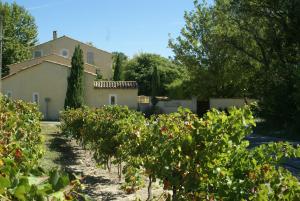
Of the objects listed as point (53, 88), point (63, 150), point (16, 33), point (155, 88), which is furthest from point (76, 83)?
point (16, 33)

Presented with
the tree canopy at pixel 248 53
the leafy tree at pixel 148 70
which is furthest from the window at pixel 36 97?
the leafy tree at pixel 148 70

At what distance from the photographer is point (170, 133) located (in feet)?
17.2

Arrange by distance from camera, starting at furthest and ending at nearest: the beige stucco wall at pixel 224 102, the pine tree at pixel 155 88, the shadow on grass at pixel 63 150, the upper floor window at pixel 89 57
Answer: the upper floor window at pixel 89 57 → the pine tree at pixel 155 88 → the beige stucco wall at pixel 224 102 → the shadow on grass at pixel 63 150

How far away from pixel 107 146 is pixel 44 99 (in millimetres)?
29783

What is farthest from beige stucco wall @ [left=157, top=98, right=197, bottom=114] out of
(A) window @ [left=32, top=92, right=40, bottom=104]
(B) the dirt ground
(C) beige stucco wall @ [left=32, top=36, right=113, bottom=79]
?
(B) the dirt ground

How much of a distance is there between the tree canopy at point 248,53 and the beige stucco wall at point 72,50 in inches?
715

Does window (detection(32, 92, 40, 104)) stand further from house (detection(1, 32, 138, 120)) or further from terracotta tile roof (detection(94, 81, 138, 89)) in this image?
terracotta tile roof (detection(94, 81, 138, 89))

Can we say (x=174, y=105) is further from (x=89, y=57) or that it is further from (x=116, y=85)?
(x=89, y=57)

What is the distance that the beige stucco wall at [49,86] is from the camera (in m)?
40.1

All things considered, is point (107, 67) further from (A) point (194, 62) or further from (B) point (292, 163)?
(B) point (292, 163)

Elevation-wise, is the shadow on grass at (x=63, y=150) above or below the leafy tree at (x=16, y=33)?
below

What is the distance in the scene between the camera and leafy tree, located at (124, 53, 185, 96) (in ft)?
177

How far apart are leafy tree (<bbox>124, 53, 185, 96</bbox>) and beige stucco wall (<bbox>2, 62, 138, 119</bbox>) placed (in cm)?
1202

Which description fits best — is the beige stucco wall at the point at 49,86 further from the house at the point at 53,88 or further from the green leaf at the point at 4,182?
the green leaf at the point at 4,182
